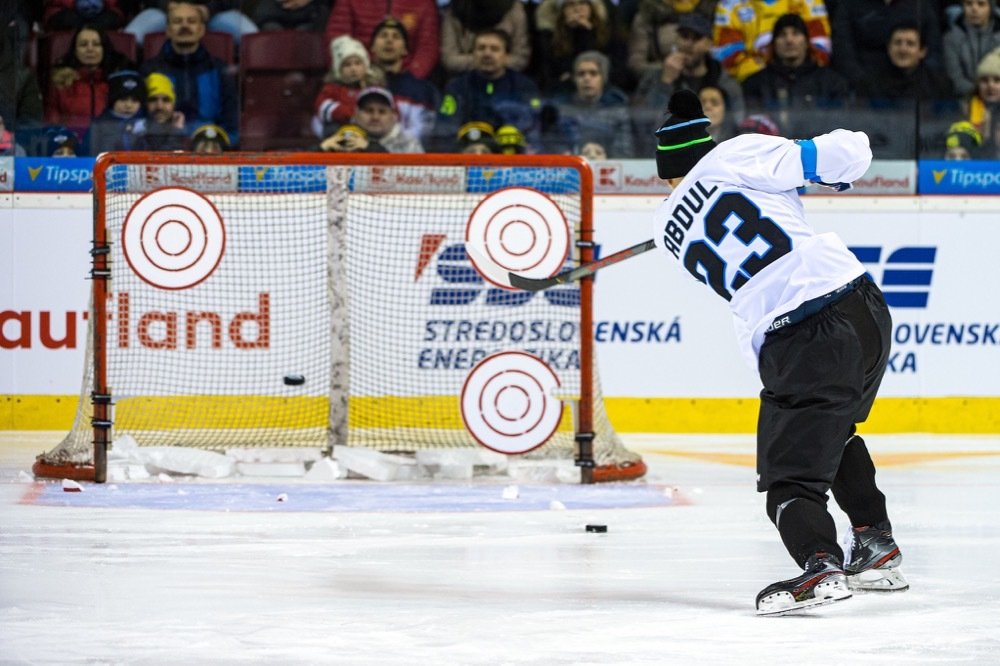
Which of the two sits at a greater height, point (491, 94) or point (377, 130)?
point (491, 94)

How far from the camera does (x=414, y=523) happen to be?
487 cm

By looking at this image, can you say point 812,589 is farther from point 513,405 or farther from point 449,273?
point 449,273

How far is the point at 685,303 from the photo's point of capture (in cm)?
715

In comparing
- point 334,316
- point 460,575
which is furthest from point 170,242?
point 460,575

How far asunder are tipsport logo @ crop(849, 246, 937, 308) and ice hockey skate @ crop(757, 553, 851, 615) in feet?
12.9

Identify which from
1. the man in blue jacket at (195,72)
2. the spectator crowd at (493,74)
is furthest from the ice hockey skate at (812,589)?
the man in blue jacket at (195,72)

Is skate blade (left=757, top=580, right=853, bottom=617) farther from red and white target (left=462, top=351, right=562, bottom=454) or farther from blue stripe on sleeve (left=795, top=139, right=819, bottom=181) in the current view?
red and white target (left=462, top=351, right=562, bottom=454)

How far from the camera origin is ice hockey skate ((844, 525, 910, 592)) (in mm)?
3738

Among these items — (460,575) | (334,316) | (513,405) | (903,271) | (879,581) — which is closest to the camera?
(879,581)

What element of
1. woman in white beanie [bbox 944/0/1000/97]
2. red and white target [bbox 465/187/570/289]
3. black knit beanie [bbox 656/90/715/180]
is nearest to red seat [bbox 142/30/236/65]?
red and white target [bbox 465/187/570/289]

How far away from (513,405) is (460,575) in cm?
184

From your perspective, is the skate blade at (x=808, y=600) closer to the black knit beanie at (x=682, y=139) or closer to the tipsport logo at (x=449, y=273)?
the black knit beanie at (x=682, y=139)

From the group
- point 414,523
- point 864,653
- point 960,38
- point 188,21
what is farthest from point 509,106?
point 864,653

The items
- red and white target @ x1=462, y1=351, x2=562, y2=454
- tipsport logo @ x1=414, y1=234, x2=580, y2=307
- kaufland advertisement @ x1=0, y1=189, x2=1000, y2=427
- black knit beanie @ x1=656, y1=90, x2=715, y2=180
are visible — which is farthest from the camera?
kaufland advertisement @ x1=0, y1=189, x2=1000, y2=427
